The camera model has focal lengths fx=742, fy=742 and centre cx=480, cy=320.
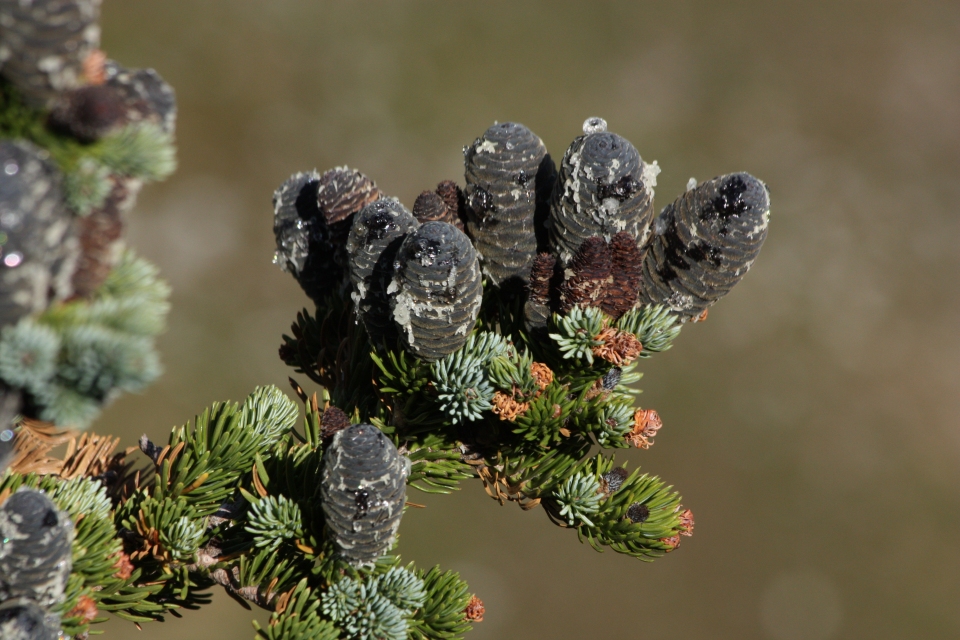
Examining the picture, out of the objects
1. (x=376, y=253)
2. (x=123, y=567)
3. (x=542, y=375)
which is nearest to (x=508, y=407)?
(x=542, y=375)

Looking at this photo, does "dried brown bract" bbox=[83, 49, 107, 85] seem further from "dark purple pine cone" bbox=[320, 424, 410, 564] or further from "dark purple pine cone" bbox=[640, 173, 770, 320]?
"dark purple pine cone" bbox=[640, 173, 770, 320]

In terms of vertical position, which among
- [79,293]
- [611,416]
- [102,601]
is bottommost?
[102,601]

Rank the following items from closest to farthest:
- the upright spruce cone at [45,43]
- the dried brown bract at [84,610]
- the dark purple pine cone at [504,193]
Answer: the upright spruce cone at [45,43] < the dried brown bract at [84,610] < the dark purple pine cone at [504,193]

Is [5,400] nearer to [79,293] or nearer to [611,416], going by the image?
[79,293]

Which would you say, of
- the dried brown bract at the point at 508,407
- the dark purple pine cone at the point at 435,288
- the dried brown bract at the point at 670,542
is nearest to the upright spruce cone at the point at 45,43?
the dark purple pine cone at the point at 435,288

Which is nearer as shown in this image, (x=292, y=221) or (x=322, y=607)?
(x=322, y=607)

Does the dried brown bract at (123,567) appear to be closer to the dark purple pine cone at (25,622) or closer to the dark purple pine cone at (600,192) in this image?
the dark purple pine cone at (25,622)

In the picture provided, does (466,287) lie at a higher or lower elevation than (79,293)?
higher

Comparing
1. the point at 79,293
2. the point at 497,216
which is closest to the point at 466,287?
the point at 497,216
